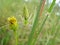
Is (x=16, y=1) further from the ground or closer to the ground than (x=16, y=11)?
further from the ground

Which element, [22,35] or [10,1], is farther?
[10,1]

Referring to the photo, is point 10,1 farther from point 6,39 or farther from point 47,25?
point 6,39

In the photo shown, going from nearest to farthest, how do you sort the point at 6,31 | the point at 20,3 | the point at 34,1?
the point at 6,31
the point at 20,3
the point at 34,1

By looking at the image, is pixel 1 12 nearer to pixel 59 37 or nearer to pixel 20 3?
pixel 20 3

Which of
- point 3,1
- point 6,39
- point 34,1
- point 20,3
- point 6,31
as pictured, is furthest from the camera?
point 34,1

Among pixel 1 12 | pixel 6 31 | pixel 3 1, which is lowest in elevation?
pixel 6 31

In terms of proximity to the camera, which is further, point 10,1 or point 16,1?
point 16,1

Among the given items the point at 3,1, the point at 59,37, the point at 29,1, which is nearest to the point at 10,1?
the point at 3,1

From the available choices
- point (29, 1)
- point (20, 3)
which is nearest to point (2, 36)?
point (20, 3)

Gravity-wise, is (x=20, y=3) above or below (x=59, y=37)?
above
